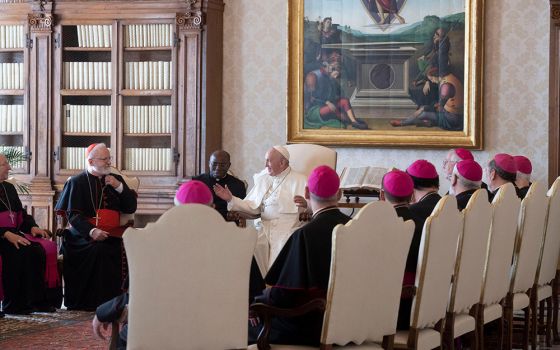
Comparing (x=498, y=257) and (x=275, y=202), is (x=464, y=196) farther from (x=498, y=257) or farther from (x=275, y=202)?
(x=275, y=202)

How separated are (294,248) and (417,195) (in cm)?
191

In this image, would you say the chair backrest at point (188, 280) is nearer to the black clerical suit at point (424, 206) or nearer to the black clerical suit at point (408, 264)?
the black clerical suit at point (408, 264)

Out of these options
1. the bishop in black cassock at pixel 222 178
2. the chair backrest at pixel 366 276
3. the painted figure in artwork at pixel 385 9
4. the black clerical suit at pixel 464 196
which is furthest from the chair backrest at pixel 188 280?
the painted figure in artwork at pixel 385 9

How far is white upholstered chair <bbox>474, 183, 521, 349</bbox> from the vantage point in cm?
629

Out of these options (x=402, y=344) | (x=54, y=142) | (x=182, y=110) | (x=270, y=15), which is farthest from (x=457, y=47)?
(x=402, y=344)

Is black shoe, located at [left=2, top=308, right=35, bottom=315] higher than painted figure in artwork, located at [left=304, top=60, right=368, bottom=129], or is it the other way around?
painted figure in artwork, located at [left=304, top=60, right=368, bottom=129]

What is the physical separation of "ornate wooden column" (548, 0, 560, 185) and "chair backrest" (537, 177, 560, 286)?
8.09 ft

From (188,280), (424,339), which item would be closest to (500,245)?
(424,339)

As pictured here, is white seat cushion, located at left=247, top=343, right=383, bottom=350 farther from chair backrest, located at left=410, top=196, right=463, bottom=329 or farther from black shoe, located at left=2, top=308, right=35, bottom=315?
black shoe, located at left=2, top=308, right=35, bottom=315

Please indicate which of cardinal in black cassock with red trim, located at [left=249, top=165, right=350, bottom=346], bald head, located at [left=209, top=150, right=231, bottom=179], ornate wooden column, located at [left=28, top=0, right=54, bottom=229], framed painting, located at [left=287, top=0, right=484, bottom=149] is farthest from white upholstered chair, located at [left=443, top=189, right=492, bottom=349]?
ornate wooden column, located at [left=28, top=0, right=54, bottom=229]

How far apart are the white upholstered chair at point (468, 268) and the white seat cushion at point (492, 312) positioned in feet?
0.74

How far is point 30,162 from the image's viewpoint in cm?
1167

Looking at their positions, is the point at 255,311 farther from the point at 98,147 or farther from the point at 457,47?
the point at 457,47

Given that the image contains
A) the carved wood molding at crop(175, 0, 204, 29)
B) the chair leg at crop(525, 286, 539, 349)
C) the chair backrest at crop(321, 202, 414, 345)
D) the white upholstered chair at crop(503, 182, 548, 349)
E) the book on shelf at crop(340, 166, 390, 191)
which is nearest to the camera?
the chair backrest at crop(321, 202, 414, 345)
